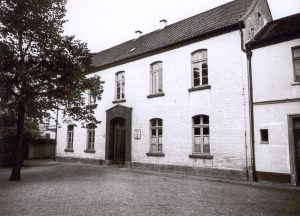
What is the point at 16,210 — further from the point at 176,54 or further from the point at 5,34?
the point at 176,54

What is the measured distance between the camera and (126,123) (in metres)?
16.6

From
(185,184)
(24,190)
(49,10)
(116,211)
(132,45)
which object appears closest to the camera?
(116,211)

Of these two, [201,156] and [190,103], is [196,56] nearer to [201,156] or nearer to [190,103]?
[190,103]

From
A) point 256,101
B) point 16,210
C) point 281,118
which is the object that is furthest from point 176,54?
point 16,210

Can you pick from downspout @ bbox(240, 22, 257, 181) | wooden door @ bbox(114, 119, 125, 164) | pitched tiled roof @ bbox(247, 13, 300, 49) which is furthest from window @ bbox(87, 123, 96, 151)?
pitched tiled roof @ bbox(247, 13, 300, 49)

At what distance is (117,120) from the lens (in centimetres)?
1767

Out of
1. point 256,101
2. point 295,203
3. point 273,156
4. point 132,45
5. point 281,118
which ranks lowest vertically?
point 295,203

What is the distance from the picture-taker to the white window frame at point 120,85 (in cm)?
1764

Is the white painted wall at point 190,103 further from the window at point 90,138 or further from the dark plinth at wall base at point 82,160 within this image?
the window at point 90,138

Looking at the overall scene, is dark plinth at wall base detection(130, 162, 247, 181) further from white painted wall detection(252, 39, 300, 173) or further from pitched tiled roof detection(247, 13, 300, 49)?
pitched tiled roof detection(247, 13, 300, 49)

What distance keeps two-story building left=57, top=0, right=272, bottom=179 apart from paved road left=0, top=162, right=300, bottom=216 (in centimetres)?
231

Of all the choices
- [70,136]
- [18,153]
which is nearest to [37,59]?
[18,153]

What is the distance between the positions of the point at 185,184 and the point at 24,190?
5.45 m

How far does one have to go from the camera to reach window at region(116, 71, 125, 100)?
57.9ft
